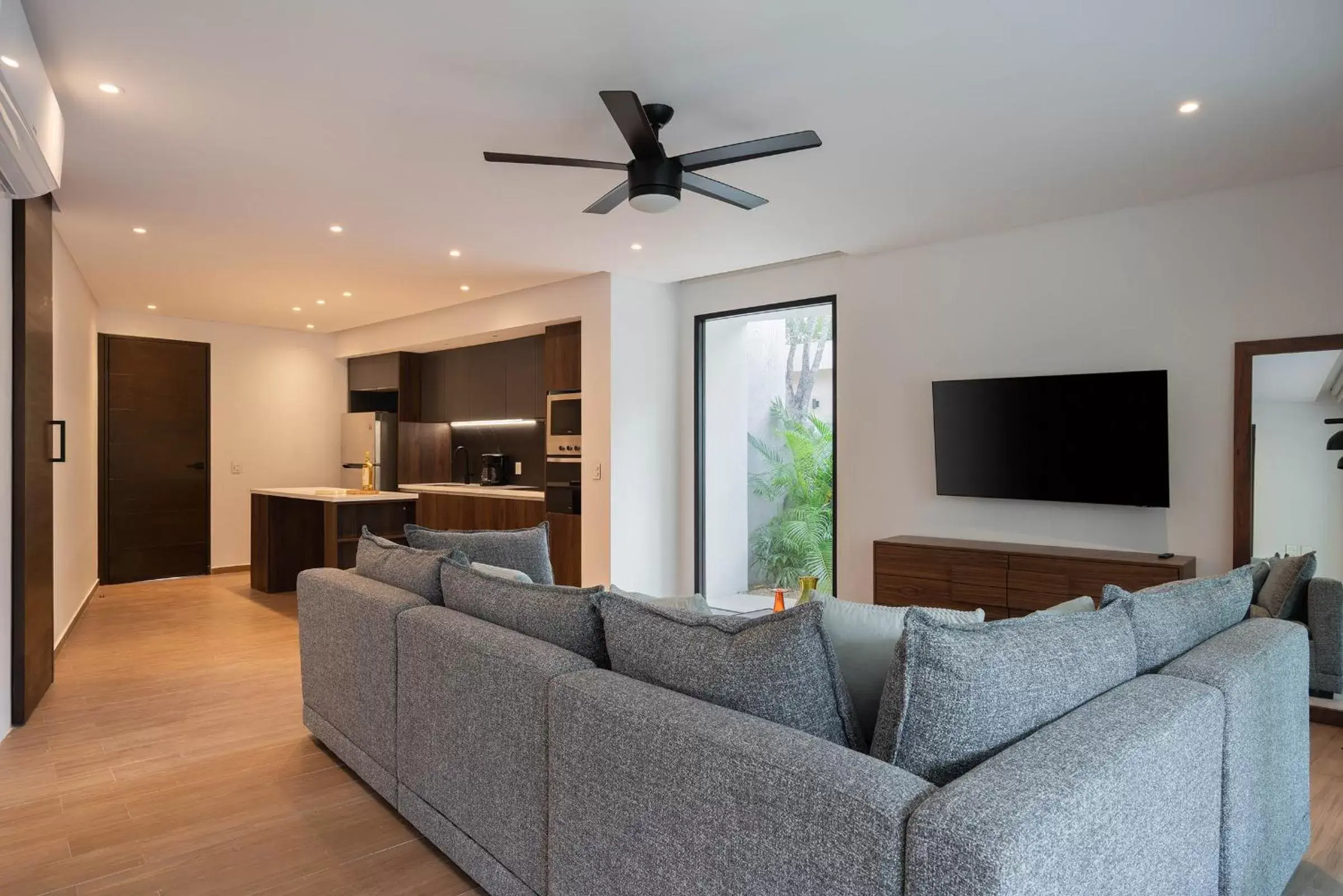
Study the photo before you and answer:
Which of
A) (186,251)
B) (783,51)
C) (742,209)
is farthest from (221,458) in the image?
(783,51)

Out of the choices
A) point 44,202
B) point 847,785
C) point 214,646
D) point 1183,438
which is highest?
point 44,202

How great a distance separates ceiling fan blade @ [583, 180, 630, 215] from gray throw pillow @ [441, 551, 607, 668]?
1.69 m

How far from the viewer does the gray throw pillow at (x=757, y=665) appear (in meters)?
1.52

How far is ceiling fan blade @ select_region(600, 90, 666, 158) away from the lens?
256 centimetres

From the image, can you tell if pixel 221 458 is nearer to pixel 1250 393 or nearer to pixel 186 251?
pixel 186 251

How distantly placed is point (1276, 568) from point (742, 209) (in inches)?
117

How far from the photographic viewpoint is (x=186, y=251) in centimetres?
540

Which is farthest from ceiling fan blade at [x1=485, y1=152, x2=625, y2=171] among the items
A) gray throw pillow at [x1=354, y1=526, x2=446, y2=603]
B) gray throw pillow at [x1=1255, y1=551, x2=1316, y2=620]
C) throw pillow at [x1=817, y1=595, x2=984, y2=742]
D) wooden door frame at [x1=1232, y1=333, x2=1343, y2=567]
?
wooden door frame at [x1=1232, y1=333, x2=1343, y2=567]

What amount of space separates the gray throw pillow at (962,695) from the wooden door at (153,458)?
826 centimetres

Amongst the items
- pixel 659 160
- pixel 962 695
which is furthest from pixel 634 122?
pixel 962 695

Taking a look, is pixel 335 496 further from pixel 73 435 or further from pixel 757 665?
pixel 757 665

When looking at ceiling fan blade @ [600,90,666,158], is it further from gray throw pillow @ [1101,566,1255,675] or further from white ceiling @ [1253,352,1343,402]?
white ceiling @ [1253,352,1343,402]

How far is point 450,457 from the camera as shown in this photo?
28.3 feet

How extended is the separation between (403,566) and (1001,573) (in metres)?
3.13
